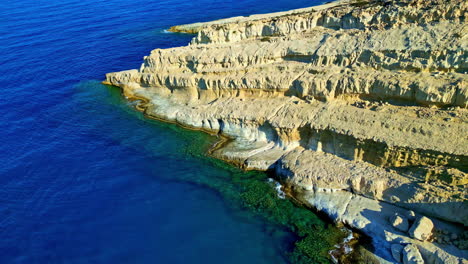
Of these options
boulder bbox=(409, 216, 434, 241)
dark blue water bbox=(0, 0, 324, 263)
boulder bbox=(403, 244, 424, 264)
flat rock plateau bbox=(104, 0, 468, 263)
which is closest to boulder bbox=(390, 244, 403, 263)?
flat rock plateau bbox=(104, 0, 468, 263)

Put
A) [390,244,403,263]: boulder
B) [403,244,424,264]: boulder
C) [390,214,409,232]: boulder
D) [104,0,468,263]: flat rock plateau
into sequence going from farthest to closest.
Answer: [104,0,468,263]: flat rock plateau → [390,214,409,232]: boulder → [390,244,403,263]: boulder → [403,244,424,264]: boulder

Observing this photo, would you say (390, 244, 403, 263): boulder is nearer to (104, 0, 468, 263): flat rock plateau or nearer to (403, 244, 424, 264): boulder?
(104, 0, 468, 263): flat rock plateau

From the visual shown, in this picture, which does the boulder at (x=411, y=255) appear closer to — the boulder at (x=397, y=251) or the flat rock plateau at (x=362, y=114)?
the flat rock plateau at (x=362, y=114)

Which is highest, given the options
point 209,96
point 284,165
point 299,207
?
point 209,96

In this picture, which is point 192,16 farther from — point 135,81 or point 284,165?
point 284,165

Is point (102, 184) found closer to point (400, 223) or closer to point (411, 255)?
point (400, 223)

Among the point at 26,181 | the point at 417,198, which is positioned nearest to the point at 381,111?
the point at 417,198

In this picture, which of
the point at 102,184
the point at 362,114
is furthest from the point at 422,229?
the point at 102,184
